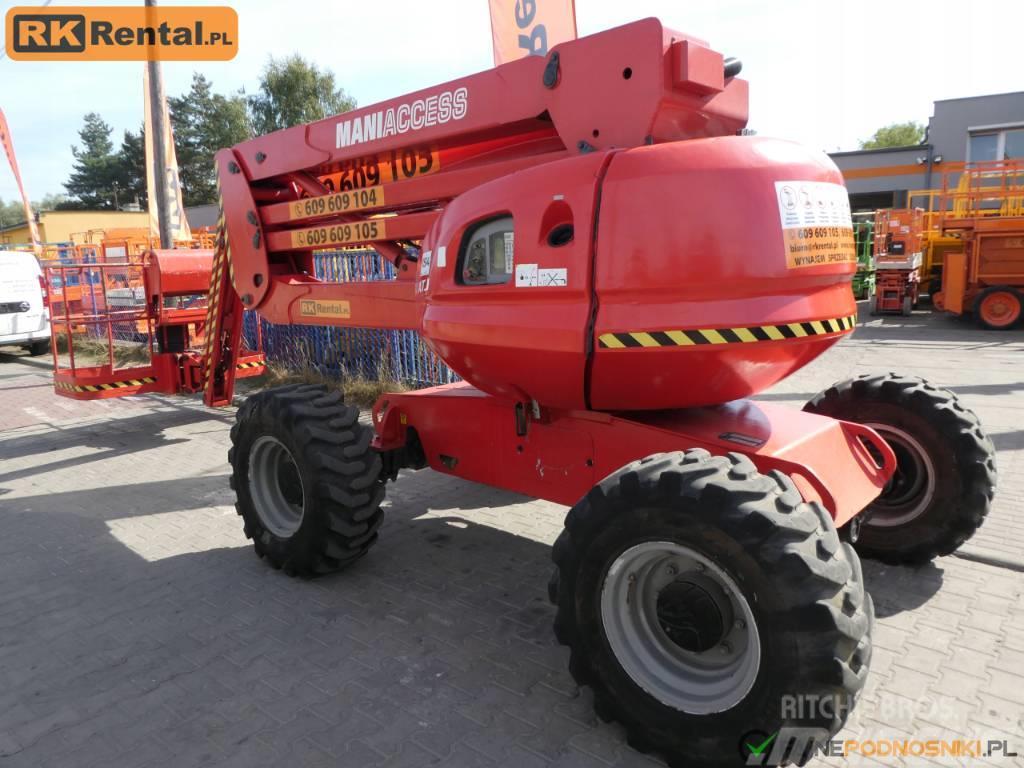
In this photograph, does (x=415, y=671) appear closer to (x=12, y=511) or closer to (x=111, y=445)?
(x=12, y=511)

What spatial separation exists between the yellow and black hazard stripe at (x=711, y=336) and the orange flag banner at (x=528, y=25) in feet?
23.9

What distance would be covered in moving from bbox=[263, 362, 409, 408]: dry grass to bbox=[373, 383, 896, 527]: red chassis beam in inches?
188

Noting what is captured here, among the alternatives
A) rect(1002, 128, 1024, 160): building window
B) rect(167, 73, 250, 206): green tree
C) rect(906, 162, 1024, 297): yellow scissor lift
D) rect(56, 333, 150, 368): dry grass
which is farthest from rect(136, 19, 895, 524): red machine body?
rect(167, 73, 250, 206): green tree

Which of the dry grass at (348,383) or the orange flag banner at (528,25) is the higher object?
the orange flag banner at (528,25)

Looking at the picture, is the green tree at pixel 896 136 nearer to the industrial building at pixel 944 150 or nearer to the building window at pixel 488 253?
the industrial building at pixel 944 150

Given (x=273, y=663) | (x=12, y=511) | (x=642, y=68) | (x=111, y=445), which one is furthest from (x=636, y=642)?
(x=111, y=445)

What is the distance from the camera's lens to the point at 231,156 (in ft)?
17.8

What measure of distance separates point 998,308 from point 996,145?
2022cm

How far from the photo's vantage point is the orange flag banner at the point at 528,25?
920cm

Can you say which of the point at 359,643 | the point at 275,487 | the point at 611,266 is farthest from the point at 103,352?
the point at 611,266

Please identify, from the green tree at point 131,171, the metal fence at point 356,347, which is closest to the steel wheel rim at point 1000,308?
the metal fence at point 356,347

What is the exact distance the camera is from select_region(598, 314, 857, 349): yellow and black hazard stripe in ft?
9.59

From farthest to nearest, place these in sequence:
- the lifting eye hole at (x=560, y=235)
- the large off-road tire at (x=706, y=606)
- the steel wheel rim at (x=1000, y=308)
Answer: the steel wheel rim at (x=1000, y=308) < the lifting eye hole at (x=560, y=235) < the large off-road tire at (x=706, y=606)

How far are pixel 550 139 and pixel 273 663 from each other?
117 inches
